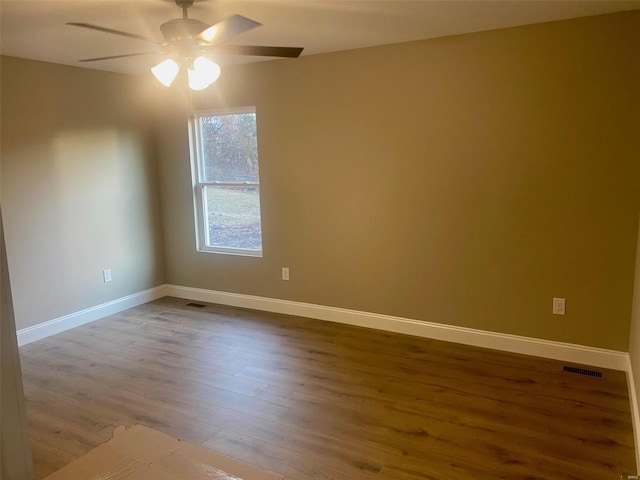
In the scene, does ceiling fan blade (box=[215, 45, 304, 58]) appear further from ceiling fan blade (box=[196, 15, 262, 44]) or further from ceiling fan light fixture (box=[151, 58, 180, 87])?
ceiling fan light fixture (box=[151, 58, 180, 87])

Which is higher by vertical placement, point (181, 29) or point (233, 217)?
point (181, 29)

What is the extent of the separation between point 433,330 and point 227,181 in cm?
252

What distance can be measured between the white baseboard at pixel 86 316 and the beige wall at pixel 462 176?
1.44m

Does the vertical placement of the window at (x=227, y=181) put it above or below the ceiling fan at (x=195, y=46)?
below

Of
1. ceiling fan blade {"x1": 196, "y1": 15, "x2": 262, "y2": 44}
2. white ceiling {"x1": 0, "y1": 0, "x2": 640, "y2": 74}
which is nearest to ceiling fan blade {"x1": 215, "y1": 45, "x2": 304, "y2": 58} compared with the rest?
ceiling fan blade {"x1": 196, "y1": 15, "x2": 262, "y2": 44}

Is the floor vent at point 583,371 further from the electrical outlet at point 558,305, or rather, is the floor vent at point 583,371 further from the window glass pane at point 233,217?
the window glass pane at point 233,217

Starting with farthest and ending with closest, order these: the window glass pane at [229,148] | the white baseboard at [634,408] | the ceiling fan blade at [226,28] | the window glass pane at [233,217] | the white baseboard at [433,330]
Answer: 1. the window glass pane at [233,217]
2. the window glass pane at [229,148]
3. the white baseboard at [433,330]
4. the white baseboard at [634,408]
5. the ceiling fan blade at [226,28]

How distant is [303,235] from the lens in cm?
443

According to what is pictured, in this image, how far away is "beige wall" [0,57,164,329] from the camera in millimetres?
3945

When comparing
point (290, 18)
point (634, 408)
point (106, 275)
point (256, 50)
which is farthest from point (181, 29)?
point (634, 408)

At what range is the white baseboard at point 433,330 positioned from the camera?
3.35m

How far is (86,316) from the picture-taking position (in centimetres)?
455

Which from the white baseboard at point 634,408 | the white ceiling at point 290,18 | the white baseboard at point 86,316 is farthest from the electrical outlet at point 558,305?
the white baseboard at point 86,316

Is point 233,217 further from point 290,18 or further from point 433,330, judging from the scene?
point 290,18
